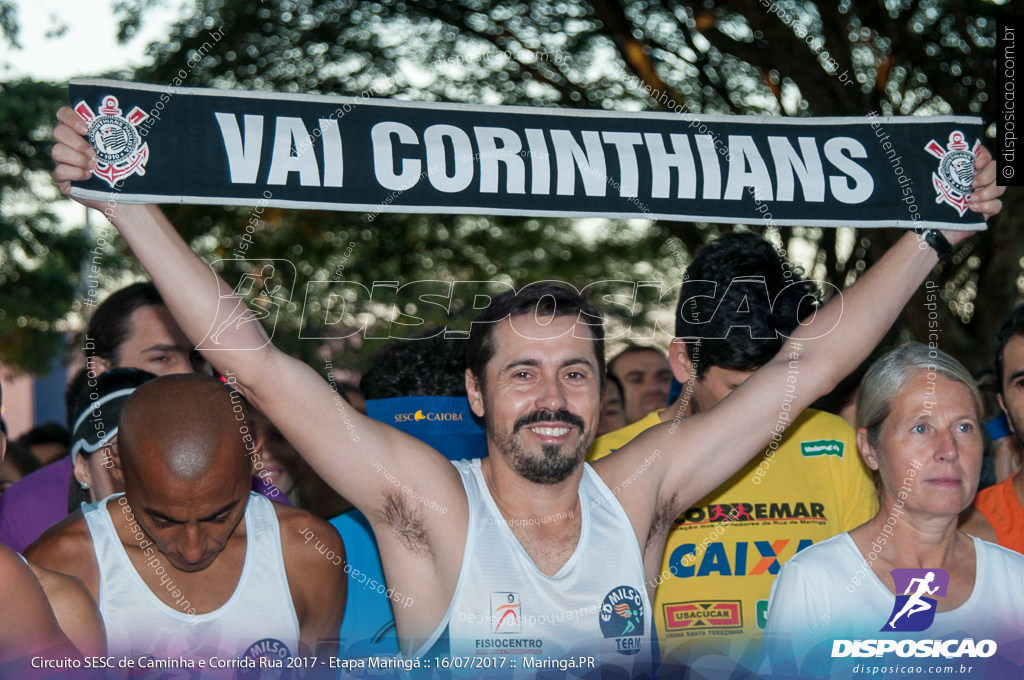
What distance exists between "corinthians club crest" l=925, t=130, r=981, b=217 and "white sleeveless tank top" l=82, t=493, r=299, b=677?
97.2 inches

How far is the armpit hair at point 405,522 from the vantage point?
2816 mm

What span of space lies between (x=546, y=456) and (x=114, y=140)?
148cm

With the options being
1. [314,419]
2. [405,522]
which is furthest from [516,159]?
[405,522]

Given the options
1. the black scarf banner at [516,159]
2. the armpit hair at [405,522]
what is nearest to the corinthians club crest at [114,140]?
the black scarf banner at [516,159]

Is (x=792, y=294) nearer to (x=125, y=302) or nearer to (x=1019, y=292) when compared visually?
(x=125, y=302)

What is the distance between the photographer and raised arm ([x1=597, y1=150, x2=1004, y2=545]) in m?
3.12

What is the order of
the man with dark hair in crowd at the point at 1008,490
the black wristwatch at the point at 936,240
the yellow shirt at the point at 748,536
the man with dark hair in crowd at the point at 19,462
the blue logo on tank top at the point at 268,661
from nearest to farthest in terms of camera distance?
the blue logo on tank top at the point at 268,661 < the yellow shirt at the point at 748,536 < the black wristwatch at the point at 936,240 < the man with dark hair in crowd at the point at 1008,490 < the man with dark hair in crowd at the point at 19,462

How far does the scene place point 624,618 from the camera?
9.48 ft

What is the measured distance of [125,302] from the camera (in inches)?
165

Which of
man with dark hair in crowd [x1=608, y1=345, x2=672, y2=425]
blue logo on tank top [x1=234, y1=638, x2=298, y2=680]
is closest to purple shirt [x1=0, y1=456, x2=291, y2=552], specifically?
blue logo on tank top [x1=234, y1=638, x2=298, y2=680]

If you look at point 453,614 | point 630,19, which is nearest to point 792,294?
point 453,614

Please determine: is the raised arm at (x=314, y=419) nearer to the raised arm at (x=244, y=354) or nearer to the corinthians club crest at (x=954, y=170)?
the raised arm at (x=244, y=354)

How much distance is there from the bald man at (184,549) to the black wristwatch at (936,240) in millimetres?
2278

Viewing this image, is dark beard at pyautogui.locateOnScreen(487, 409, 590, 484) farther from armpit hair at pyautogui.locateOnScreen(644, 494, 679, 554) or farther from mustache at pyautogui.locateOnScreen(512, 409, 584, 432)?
armpit hair at pyautogui.locateOnScreen(644, 494, 679, 554)
